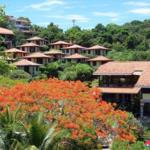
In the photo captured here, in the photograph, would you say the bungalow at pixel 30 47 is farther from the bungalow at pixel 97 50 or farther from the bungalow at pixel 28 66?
the bungalow at pixel 28 66

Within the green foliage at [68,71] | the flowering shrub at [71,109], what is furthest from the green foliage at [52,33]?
the flowering shrub at [71,109]

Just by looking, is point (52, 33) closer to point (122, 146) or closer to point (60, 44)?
point (60, 44)

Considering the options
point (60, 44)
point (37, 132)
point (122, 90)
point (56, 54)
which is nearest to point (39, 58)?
point (56, 54)

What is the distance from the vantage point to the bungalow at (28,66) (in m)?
75.5

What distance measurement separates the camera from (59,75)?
7350 centimetres

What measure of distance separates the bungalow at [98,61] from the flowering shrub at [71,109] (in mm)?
54373

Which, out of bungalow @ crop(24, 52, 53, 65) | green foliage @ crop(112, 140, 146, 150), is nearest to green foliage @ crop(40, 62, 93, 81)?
bungalow @ crop(24, 52, 53, 65)

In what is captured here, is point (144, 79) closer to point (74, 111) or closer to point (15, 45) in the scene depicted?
point (74, 111)

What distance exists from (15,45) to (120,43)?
62.5 ft

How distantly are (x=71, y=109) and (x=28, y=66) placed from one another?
5458 cm

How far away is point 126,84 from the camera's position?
50.6m

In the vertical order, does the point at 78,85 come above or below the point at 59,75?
above

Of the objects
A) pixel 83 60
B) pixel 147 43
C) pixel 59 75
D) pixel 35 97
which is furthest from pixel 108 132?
pixel 147 43

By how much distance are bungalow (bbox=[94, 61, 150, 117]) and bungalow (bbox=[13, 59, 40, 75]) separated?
25.0m
